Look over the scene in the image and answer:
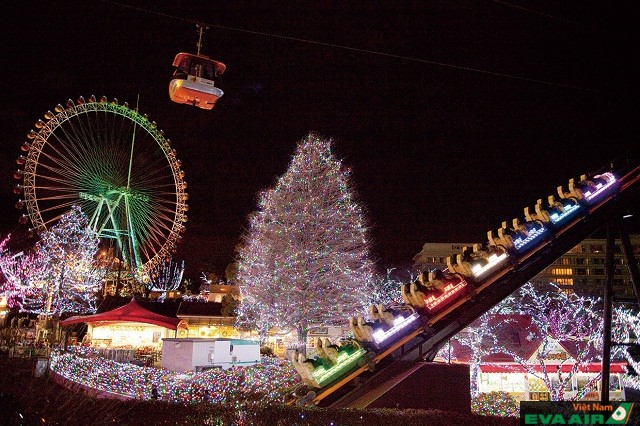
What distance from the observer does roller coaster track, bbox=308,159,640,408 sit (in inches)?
416

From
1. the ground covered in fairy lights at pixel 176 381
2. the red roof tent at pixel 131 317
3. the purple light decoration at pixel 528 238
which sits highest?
the purple light decoration at pixel 528 238

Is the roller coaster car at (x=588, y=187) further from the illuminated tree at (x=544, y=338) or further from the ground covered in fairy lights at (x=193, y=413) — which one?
the illuminated tree at (x=544, y=338)

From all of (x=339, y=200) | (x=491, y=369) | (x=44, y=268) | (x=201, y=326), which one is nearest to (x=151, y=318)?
(x=201, y=326)

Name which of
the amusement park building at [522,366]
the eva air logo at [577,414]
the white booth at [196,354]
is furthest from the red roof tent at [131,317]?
the eva air logo at [577,414]

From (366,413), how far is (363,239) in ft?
68.1

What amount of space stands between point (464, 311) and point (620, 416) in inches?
162

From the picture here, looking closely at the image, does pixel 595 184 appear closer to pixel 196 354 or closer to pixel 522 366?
pixel 522 366

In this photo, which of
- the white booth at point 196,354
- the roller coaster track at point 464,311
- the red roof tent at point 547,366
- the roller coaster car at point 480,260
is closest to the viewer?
the roller coaster track at point 464,311

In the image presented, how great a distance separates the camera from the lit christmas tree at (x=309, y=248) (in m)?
28.4

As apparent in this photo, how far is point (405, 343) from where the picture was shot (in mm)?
11062

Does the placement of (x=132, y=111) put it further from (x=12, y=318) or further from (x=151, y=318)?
(x=12, y=318)

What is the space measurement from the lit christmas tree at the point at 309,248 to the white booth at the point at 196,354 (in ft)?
17.0

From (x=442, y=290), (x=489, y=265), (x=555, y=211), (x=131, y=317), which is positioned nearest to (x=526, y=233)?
(x=555, y=211)

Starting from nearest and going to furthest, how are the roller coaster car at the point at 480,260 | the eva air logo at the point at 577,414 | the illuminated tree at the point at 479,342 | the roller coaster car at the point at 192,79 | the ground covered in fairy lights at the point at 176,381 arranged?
the eva air logo at the point at 577,414 → the roller coaster car at the point at 480,260 → the ground covered in fairy lights at the point at 176,381 → the roller coaster car at the point at 192,79 → the illuminated tree at the point at 479,342
